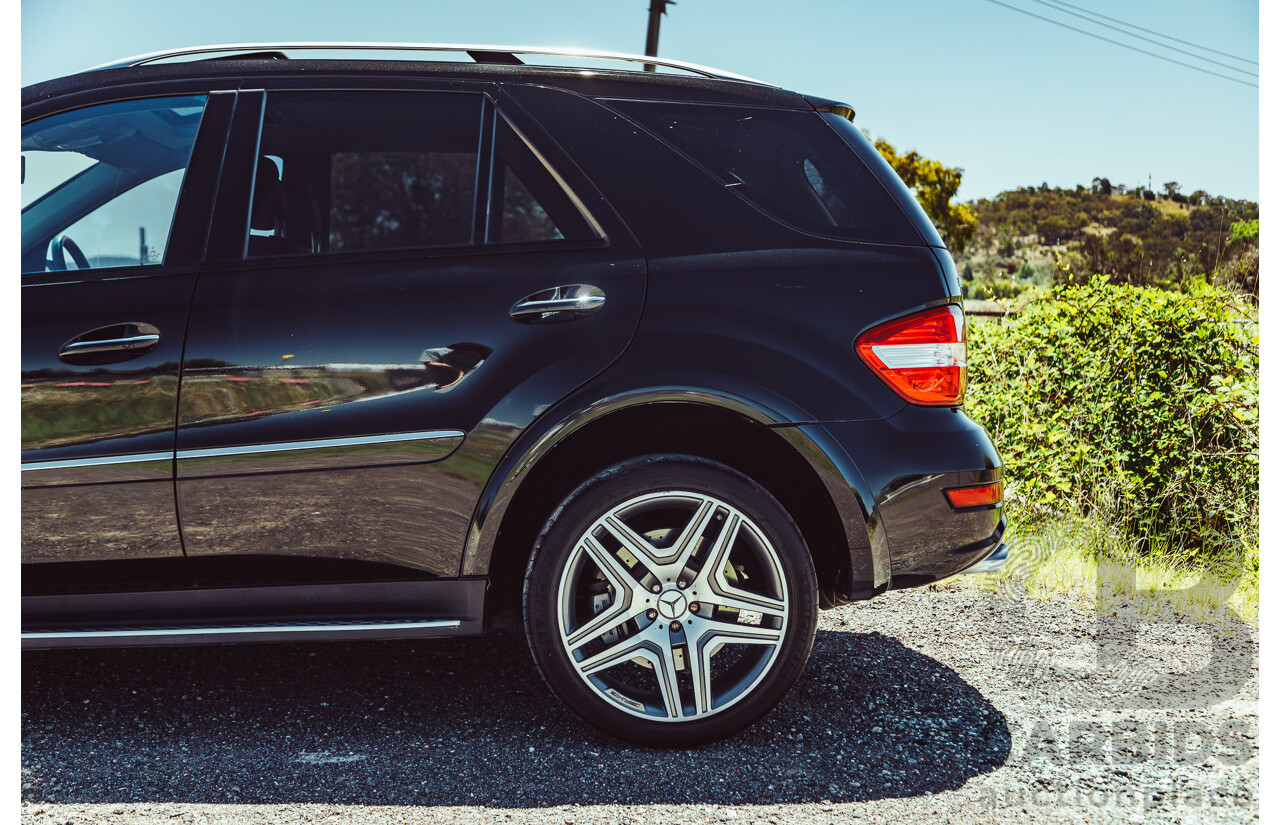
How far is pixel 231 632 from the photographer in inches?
103

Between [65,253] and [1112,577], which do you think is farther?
[1112,577]

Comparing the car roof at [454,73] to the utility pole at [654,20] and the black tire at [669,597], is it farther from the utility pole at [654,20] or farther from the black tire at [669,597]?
the utility pole at [654,20]

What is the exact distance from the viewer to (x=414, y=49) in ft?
→ 9.52

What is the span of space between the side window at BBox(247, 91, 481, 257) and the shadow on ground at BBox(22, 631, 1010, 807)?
1.51 meters

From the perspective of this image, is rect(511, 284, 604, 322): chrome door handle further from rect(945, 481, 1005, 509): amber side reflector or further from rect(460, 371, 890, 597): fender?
rect(945, 481, 1005, 509): amber side reflector

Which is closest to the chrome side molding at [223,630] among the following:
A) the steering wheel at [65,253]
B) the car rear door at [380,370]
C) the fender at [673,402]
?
the car rear door at [380,370]

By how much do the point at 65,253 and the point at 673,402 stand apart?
1.90m

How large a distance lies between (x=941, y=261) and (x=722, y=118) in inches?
31.8

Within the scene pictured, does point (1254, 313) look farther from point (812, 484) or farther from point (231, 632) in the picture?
point (231, 632)

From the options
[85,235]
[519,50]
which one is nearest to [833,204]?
[519,50]

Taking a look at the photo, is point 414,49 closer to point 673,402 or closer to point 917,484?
point 673,402

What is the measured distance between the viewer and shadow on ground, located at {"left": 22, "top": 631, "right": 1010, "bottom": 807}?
2549 millimetres

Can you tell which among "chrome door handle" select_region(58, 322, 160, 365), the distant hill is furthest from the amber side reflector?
the distant hill

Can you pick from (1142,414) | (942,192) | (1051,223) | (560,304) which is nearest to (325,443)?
(560,304)
